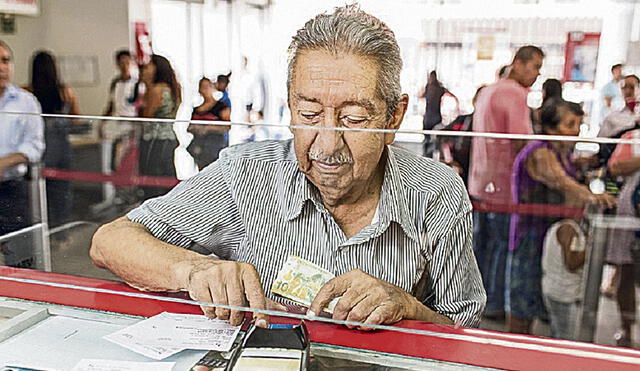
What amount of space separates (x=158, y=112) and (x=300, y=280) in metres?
4.46

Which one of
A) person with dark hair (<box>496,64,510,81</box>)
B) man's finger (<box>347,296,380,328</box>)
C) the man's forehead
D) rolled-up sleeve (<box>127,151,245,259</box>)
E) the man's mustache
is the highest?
person with dark hair (<box>496,64,510,81</box>)

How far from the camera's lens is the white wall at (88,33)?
21.7 feet

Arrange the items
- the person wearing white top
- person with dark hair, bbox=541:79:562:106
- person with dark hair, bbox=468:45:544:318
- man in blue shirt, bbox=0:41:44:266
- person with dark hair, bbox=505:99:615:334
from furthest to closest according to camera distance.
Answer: person with dark hair, bbox=541:79:562:106, the person wearing white top, person with dark hair, bbox=505:99:615:334, person with dark hair, bbox=468:45:544:318, man in blue shirt, bbox=0:41:44:266

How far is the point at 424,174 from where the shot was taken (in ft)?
4.55

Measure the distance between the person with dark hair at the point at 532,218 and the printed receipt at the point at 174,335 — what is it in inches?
52.7

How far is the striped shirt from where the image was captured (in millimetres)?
1298

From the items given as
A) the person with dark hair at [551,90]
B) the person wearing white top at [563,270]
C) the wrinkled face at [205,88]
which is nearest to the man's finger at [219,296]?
the person wearing white top at [563,270]

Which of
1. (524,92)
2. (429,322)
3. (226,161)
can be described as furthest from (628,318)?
(524,92)

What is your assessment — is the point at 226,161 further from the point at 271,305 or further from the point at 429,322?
the point at 429,322

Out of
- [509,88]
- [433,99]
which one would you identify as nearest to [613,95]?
[509,88]

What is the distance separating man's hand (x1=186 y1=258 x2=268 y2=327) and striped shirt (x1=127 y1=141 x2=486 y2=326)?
0.61ft

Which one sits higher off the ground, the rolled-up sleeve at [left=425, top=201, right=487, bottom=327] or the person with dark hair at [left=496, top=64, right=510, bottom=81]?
the person with dark hair at [left=496, top=64, right=510, bottom=81]

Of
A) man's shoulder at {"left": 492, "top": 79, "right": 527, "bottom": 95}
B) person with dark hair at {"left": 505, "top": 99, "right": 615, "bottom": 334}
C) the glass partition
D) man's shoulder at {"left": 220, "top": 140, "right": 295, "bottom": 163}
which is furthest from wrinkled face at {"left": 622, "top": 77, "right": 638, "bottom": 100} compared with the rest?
man's shoulder at {"left": 220, "top": 140, "right": 295, "bottom": 163}

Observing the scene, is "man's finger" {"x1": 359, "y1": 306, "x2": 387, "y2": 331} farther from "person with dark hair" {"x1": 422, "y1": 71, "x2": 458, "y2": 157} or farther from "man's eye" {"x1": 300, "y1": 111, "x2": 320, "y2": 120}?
"person with dark hair" {"x1": 422, "y1": 71, "x2": 458, "y2": 157}
